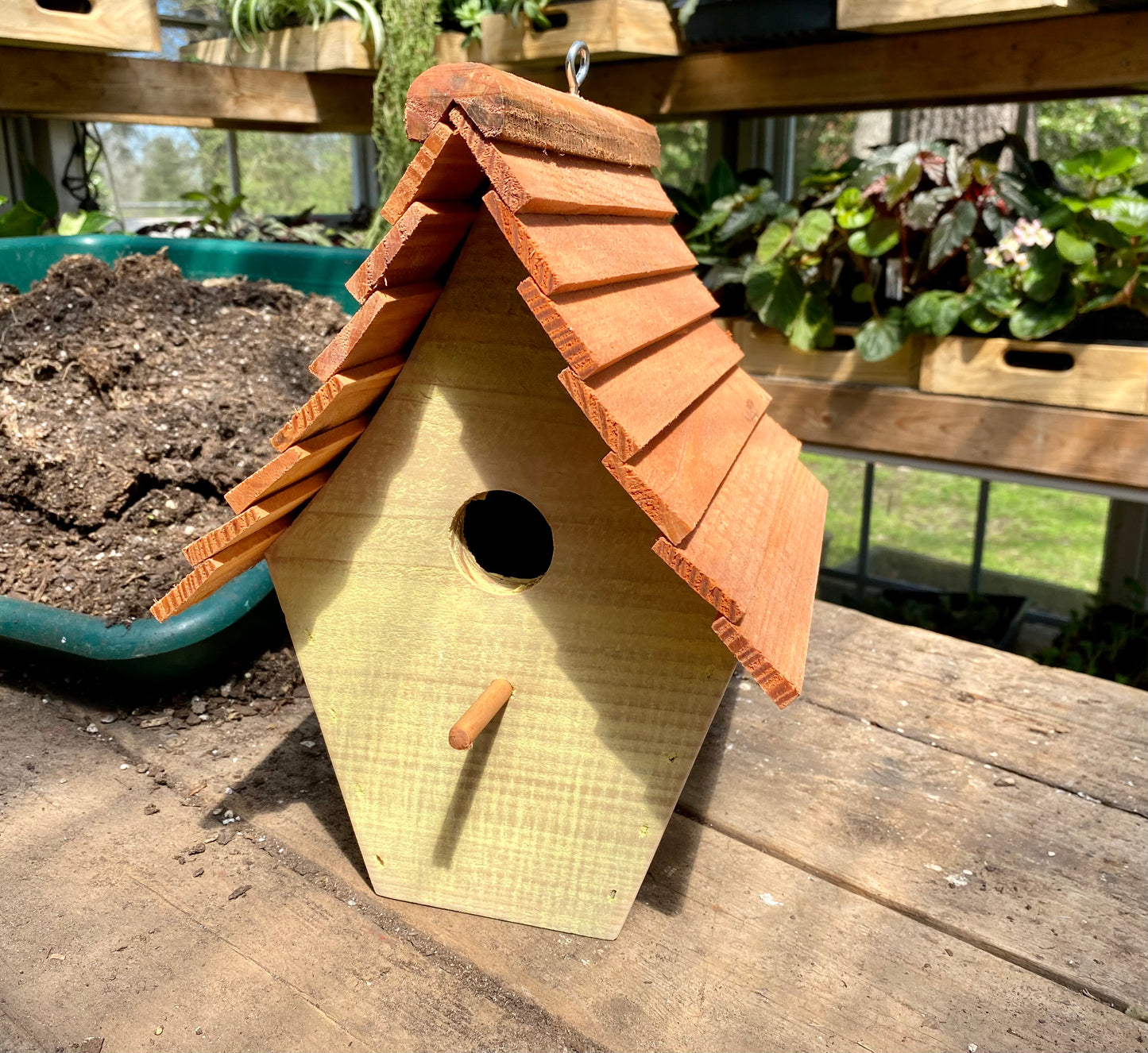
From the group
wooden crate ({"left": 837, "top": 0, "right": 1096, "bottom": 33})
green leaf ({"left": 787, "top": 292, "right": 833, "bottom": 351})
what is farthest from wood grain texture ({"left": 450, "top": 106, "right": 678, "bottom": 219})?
green leaf ({"left": 787, "top": 292, "right": 833, "bottom": 351})

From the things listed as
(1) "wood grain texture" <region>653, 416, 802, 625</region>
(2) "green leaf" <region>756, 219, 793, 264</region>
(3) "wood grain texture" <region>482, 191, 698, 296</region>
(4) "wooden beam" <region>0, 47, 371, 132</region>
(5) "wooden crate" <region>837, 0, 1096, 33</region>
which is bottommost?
(1) "wood grain texture" <region>653, 416, 802, 625</region>

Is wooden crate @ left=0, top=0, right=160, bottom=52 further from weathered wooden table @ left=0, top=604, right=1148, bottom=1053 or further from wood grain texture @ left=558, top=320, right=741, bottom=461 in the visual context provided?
wood grain texture @ left=558, top=320, right=741, bottom=461

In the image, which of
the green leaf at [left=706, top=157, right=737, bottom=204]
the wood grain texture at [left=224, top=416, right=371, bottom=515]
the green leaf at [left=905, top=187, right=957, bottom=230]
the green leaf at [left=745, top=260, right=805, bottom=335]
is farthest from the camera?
the green leaf at [left=706, top=157, right=737, bottom=204]

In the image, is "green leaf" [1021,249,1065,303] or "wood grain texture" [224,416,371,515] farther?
"green leaf" [1021,249,1065,303]

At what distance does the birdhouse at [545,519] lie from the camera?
80 cm

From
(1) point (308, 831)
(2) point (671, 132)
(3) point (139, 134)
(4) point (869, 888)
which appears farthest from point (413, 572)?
(3) point (139, 134)

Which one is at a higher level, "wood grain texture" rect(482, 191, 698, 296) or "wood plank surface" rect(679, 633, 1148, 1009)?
"wood grain texture" rect(482, 191, 698, 296)

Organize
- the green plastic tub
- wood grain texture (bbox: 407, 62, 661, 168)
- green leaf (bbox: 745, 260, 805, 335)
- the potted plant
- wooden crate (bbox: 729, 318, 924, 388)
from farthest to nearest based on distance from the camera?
1. green leaf (bbox: 745, 260, 805, 335)
2. wooden crate (bbox: 729, 318, 924, 388)
3. the potted plant
4. the green plastic tub
5. wood grain texture (bbox: 407, 62, 661, 168)

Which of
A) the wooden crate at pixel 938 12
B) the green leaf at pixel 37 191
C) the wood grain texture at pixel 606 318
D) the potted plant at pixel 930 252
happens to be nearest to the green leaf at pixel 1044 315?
the potted plant at pixel 930 252

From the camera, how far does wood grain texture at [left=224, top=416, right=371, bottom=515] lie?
85 centimetres

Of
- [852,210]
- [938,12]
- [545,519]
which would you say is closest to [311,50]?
[852,210]

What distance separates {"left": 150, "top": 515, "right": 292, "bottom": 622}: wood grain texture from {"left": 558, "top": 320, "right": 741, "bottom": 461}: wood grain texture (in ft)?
1.17

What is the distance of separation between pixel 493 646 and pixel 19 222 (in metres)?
2.05

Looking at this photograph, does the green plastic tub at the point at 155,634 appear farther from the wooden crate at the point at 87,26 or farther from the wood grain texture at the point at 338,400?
the wooden crate at the point at 87,26
